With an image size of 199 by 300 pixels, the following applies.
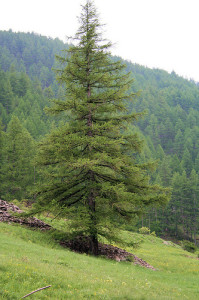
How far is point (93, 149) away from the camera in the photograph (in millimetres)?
15312

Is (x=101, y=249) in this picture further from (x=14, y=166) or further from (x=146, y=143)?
(x=146, y=143)

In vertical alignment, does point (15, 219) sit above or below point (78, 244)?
above

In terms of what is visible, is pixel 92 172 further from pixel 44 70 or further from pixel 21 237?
pixel 44 70

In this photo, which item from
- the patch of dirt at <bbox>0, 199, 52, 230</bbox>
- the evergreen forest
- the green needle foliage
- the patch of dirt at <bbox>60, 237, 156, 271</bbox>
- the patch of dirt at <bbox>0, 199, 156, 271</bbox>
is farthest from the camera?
the evergreen forest

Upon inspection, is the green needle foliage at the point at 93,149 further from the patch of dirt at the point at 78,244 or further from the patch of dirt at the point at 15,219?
the patch of dirt at the point at 15,219

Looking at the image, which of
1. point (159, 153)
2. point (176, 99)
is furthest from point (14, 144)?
point (176, 99)

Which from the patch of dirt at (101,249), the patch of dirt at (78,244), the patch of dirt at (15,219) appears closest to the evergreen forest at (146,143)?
the patch of dirt at (15,219)

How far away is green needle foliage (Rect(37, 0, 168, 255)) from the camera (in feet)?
46.2

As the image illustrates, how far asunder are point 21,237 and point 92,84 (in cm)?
1033

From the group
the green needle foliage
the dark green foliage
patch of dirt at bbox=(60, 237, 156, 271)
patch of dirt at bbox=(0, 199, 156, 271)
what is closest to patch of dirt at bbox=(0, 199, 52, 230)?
patch of dirt at bbox=(0, 199, 156, 271)

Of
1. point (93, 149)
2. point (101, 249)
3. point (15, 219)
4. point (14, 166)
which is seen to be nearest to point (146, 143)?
point (14, 166)

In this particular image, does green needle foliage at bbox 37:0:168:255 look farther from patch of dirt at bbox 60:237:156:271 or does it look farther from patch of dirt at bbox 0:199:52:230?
patch of dirt at bbox 0:199:52:230

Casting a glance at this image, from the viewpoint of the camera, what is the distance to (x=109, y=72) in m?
16.7

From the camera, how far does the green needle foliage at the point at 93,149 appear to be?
46.2 ft
